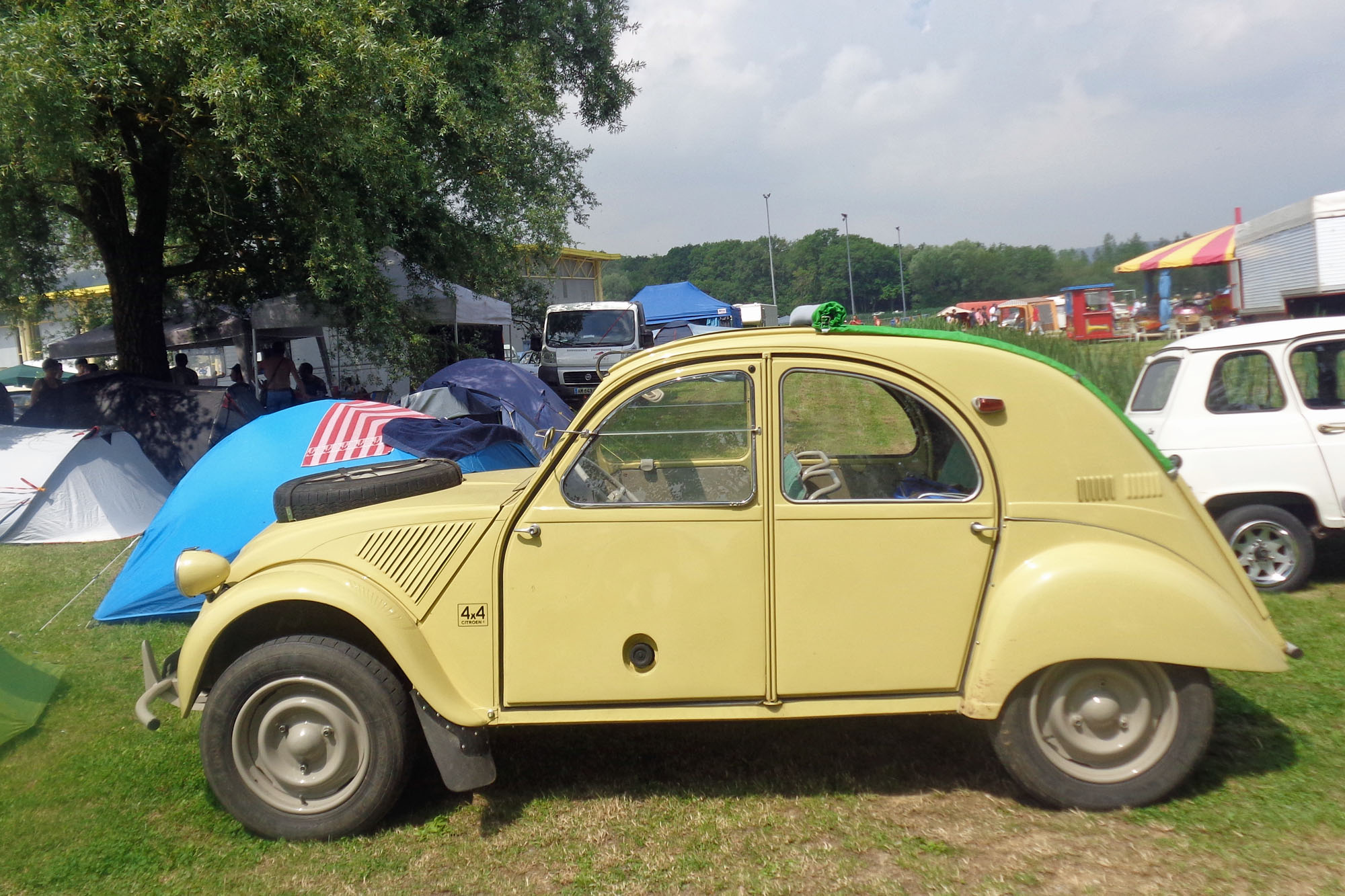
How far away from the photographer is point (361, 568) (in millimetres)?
3844

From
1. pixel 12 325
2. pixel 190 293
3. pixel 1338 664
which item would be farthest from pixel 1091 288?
pixel 12 325

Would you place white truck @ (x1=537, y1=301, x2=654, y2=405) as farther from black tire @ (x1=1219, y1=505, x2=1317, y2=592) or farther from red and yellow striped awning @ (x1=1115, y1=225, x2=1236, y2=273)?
black tire @ (x1=1219, y1=505, x2=1317, y2=592)

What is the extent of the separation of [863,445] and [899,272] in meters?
16.3

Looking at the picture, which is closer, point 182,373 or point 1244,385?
point 1244,385

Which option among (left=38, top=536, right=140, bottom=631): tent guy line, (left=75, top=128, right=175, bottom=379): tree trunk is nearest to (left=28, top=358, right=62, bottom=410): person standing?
(left=75, top=128, right=175, bottom=379): tree trunk

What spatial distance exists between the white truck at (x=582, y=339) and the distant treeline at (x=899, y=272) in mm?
3260

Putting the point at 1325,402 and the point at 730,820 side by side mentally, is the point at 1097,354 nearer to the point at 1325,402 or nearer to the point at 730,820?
the point at 1325,402

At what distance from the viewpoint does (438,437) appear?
7.66 metres

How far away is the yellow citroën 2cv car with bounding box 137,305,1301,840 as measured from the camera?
3.72 m

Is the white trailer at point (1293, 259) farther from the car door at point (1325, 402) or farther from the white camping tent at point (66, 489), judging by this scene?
the white camping tent at point (66, 489)

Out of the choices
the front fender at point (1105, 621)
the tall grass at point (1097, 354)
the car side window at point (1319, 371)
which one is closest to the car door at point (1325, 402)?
the car side window at point (1319, 371)

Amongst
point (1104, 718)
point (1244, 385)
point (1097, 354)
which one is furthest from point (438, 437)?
point (1097, 354)

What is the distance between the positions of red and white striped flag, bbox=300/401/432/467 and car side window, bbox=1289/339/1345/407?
6645 millimetres

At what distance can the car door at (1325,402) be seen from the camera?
6.43m
